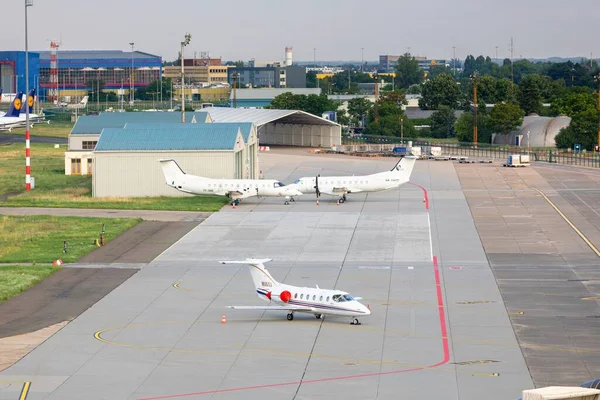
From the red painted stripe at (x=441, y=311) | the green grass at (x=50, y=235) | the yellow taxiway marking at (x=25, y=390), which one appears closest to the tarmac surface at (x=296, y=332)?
the red painted stripe at (x=441, y=311)

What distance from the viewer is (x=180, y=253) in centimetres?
7756

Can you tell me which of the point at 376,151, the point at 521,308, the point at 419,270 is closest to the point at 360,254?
the point at 419,270

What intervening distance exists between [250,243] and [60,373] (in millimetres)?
36162

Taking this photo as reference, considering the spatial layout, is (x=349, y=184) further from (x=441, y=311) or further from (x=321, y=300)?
(x=321, y=300)

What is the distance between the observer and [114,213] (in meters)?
98.8

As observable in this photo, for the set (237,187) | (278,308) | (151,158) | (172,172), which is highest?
(151,158)

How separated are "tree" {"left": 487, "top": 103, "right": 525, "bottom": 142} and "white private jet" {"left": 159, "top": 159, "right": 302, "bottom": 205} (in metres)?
95.7

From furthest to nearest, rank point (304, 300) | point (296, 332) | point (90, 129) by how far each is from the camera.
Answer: point (90, 129), point (304, 300), point (296, 332)

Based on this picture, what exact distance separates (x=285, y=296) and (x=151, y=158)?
5763cm

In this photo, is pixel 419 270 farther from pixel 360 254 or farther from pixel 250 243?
pixel 250 243

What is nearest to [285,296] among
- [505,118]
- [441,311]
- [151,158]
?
[441,311]

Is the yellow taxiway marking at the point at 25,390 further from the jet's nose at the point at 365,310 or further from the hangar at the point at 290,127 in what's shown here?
the hangar at the point at 290,127

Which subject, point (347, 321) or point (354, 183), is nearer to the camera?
point (347, 321)

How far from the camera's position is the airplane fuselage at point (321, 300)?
54.3m
